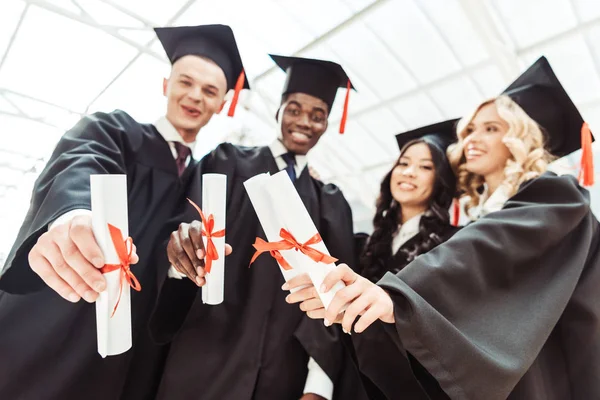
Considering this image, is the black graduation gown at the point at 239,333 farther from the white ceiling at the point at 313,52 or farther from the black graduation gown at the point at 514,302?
the white ceiling at the point at 313,52

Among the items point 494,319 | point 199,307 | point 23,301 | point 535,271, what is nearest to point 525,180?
point 535,271

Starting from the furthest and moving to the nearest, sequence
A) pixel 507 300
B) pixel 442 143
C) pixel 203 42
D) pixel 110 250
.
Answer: pixel 442 143 → pixel 203 42 → pixel 507 300 → pixel 110 250

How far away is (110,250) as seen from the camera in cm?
88

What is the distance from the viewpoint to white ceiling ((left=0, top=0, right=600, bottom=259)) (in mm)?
5676

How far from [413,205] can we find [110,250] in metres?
1.58

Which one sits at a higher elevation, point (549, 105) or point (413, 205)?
point (549, 105)

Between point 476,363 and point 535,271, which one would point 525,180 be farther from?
point 476,363

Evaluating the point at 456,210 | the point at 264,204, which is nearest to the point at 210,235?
the point at 264,204

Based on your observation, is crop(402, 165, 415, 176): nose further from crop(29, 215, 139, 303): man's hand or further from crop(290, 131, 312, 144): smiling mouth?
crop(29, 215, 139, 303): man's hand

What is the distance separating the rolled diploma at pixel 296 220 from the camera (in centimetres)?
94

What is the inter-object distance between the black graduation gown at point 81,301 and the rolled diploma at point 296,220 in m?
0.55

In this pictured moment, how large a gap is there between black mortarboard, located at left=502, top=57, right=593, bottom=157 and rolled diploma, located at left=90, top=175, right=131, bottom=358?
6.15 feet

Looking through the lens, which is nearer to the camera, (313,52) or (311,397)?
(311,397)

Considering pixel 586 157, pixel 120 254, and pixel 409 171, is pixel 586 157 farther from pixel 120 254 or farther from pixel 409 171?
pixel 120 254
